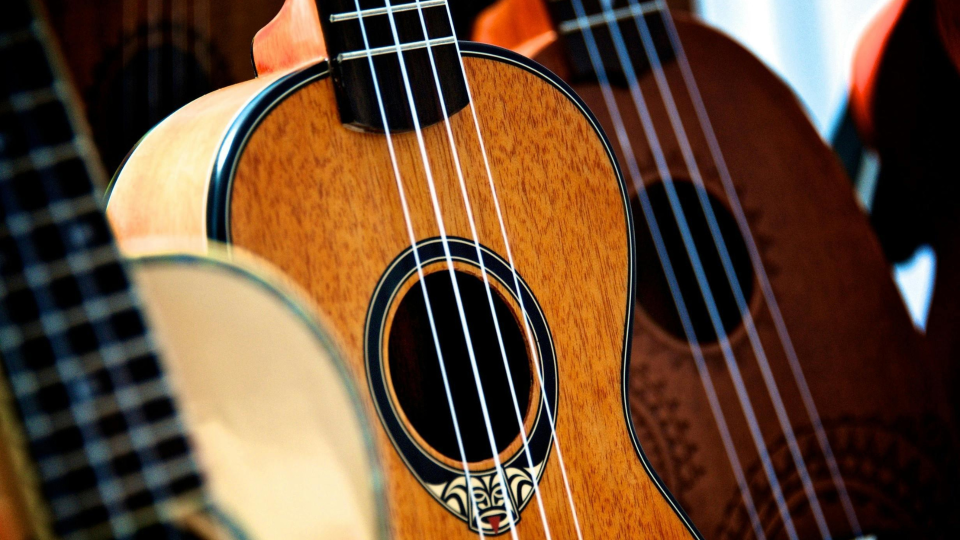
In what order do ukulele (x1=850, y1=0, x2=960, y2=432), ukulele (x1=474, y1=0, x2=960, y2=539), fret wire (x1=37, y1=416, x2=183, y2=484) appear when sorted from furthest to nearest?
ukulele (x1=850, y1=0, x2=960, y2=432)
ukulele (x1=474, y1=0, x2=960, y2=539)
fret wire (x1=37, y1=416, x2=183, y2=484)

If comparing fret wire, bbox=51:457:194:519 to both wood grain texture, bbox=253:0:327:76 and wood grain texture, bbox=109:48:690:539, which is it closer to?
wood grain texture, bbox=109:48:690:539

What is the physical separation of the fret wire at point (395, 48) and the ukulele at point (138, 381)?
194mm

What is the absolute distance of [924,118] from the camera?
86cm

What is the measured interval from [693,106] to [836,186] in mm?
179

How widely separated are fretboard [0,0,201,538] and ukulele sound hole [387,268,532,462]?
22cm

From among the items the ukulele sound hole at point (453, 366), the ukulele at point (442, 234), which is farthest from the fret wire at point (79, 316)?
the ukulele sound hole at point (453, 366)

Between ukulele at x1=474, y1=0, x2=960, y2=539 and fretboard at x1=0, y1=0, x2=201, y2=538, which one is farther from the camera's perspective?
ukulele at x1=474, y1=0, x2=960, y2=539

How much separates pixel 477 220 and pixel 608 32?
358 millimetres

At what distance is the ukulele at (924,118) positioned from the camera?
0.84 m

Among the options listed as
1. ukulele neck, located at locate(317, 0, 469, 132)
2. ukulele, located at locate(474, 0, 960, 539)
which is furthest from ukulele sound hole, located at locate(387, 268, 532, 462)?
ukulele, located at locate(474, 0, 960, 539)

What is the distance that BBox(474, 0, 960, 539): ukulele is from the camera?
29.0 inches

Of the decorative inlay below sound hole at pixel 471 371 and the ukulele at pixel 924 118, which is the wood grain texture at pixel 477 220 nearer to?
the decorative inlay below sound hole at pixel 471 371

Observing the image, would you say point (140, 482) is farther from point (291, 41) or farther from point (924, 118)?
point (924, 118)

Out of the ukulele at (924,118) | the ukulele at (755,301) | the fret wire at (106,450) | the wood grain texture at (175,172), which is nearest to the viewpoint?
the fret wire at (106,450)
